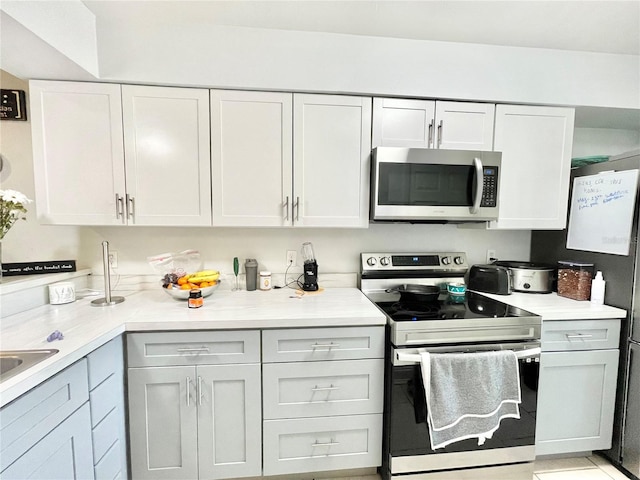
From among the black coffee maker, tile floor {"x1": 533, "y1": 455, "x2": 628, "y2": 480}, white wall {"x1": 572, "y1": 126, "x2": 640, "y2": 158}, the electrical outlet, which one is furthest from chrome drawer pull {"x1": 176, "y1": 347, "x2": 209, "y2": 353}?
white wall {"x1": 572, "y1": 126, "x2": 640, "y2": 158}

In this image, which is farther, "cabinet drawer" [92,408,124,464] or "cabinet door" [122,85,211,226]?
"cabinet door" [122,85,211,226]

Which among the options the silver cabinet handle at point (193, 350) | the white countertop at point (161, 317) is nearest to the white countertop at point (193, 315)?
the white countertop at point (161, 317)

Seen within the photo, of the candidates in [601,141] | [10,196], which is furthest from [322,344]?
[601,141]

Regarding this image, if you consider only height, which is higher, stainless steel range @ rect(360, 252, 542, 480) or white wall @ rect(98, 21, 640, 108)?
white wall @ rect(98, 21, 640, 108)

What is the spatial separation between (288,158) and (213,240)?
30.4 inches

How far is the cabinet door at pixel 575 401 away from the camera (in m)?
1.70

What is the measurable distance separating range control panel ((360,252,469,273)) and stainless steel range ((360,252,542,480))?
0.41 metres

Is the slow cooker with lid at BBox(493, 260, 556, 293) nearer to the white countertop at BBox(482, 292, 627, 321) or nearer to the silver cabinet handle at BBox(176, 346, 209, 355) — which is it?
the white countertop at BBox(482, 292, 627, 321)

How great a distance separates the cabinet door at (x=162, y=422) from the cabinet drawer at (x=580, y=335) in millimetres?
1881

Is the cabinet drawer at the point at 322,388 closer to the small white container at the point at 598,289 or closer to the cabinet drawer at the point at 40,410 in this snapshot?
the cabinet drawer at the point at 40,410

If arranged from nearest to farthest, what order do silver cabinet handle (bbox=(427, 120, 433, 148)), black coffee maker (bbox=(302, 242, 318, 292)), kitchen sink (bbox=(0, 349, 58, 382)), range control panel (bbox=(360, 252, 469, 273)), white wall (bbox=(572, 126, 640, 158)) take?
kitchen sink (bbox=(0, 349, 58, 382))
silver cabinet handle (bbox=(427, 120, 433, 148))
black coffee maker (bbox=(302, 242, 318, 292))
range control panel (bbox=(360, 252, 469, 273))
white wall (bbox=(572, 126, 640, 158))

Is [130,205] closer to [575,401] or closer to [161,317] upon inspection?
[161,317]

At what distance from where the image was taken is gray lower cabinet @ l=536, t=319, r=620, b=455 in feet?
5.52

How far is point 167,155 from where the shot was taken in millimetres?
1679
